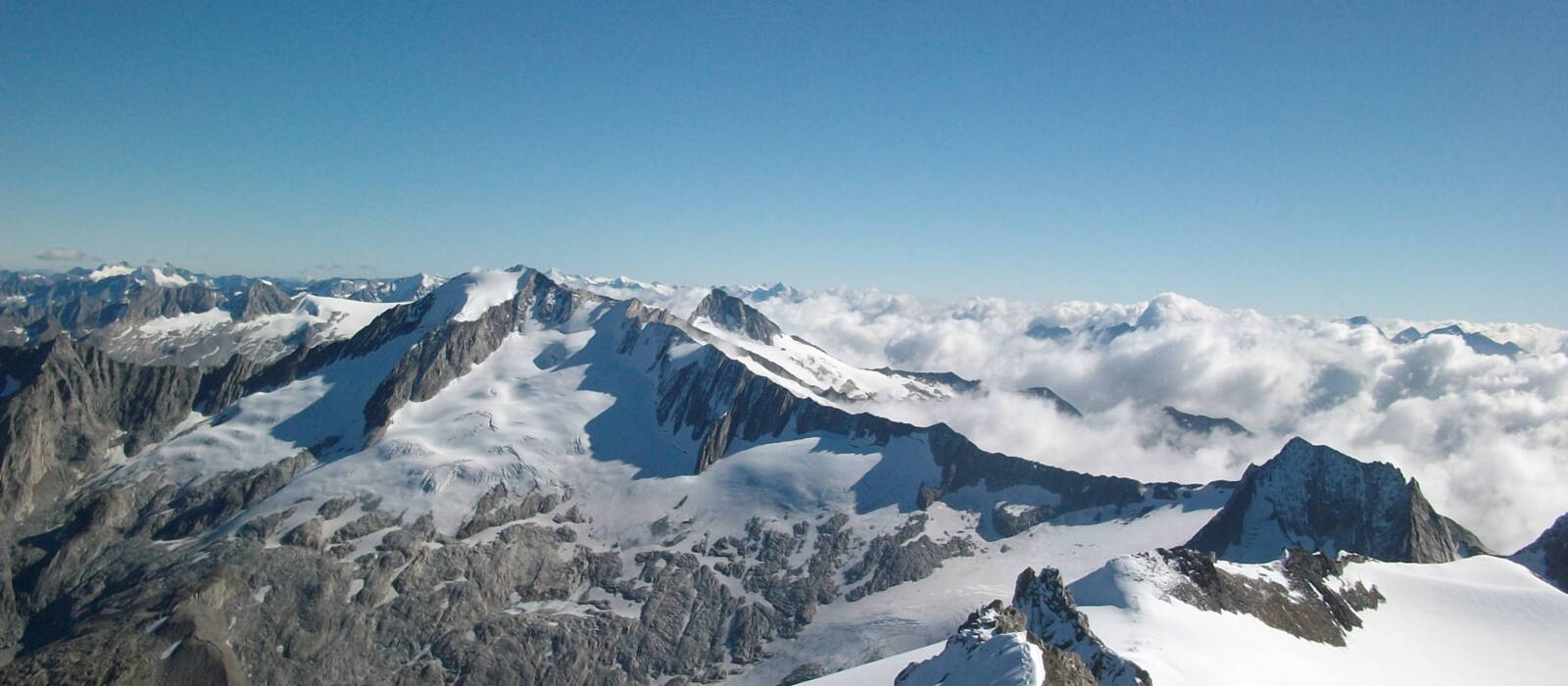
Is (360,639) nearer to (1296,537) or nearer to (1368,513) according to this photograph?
(1296,537)

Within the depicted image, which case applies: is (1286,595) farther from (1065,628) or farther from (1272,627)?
(1065,628)

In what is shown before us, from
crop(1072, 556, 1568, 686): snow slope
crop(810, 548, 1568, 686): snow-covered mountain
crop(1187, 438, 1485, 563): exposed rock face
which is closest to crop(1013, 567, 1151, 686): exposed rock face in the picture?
crop(810, 548, 1568, 686): snow-covered mountain

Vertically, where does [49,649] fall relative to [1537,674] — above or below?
below

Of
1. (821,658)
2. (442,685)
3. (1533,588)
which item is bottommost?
(442,685)

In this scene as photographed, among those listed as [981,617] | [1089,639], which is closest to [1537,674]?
[1089,639]

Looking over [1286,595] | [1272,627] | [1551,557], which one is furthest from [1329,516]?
[1272,627]

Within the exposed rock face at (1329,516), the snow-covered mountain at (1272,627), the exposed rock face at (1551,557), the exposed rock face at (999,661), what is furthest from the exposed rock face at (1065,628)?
the exposed rock face at (1329,516)
